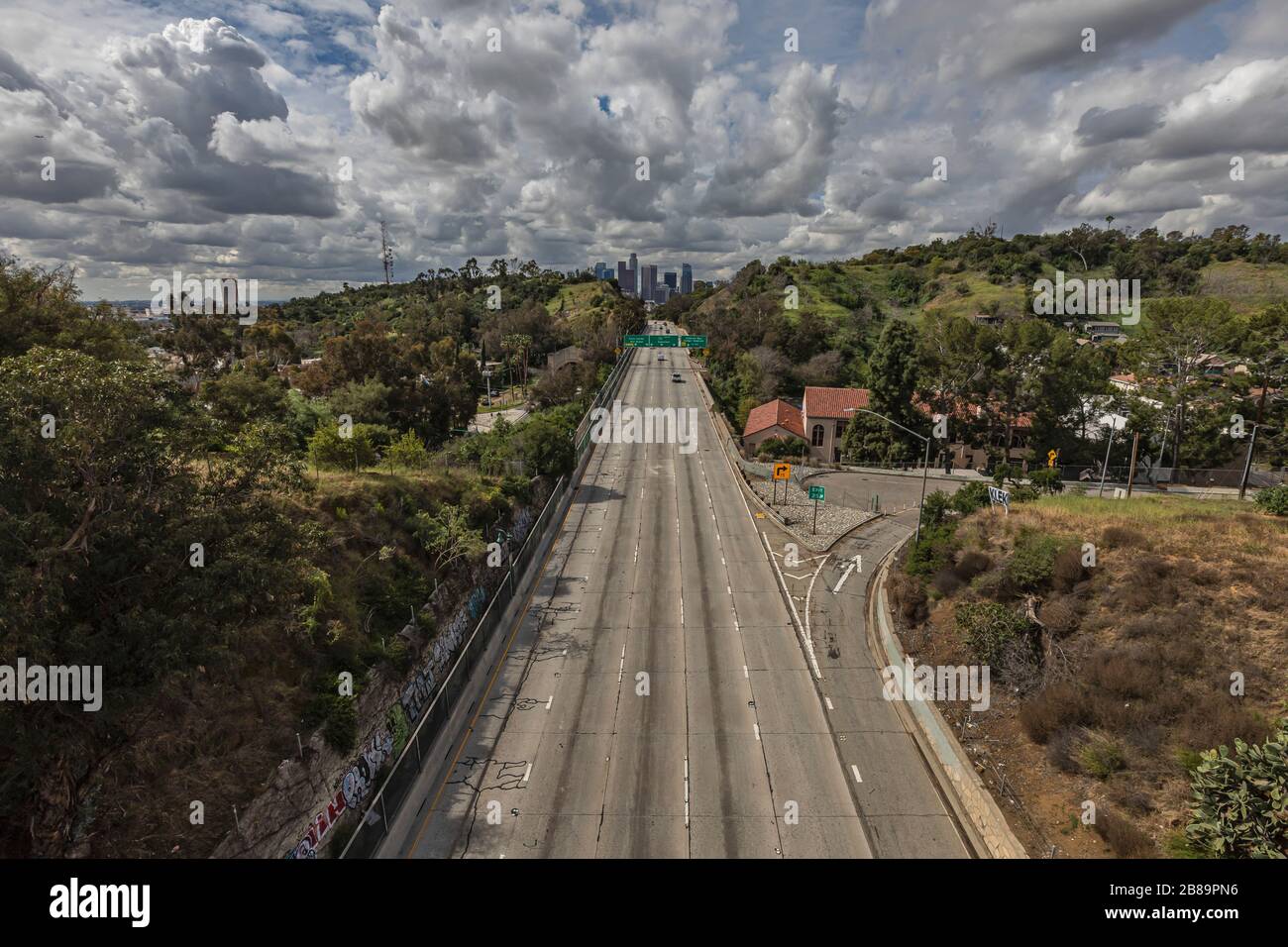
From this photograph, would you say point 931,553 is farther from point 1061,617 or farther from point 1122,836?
point 1122,836

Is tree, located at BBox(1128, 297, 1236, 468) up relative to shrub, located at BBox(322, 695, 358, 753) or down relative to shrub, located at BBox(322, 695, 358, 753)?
up

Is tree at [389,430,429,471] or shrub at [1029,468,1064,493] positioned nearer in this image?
tree at [389,430,429,471]

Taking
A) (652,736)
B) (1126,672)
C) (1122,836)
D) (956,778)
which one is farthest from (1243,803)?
(652,736)

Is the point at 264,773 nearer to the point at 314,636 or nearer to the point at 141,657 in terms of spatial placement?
the point at 314,636

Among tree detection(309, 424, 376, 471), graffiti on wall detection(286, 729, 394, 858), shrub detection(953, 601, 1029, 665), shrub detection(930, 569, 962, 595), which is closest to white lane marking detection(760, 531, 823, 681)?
shrub detection(953, 601, 1029, 665)

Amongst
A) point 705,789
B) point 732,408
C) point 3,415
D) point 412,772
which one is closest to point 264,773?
point 412,772

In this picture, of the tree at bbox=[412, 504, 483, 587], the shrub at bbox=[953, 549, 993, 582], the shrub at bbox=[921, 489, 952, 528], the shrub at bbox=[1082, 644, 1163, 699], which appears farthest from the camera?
the shrub at bbox=[921, 489, 952, 528]

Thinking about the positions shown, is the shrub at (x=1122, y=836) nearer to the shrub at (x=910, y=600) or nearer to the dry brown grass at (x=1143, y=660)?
the dry brown grass at (x=1143, y=660)

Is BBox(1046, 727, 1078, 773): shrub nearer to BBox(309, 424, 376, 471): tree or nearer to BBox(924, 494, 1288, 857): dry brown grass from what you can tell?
BBox(924, 494, 1288, 857): dry brown grass
